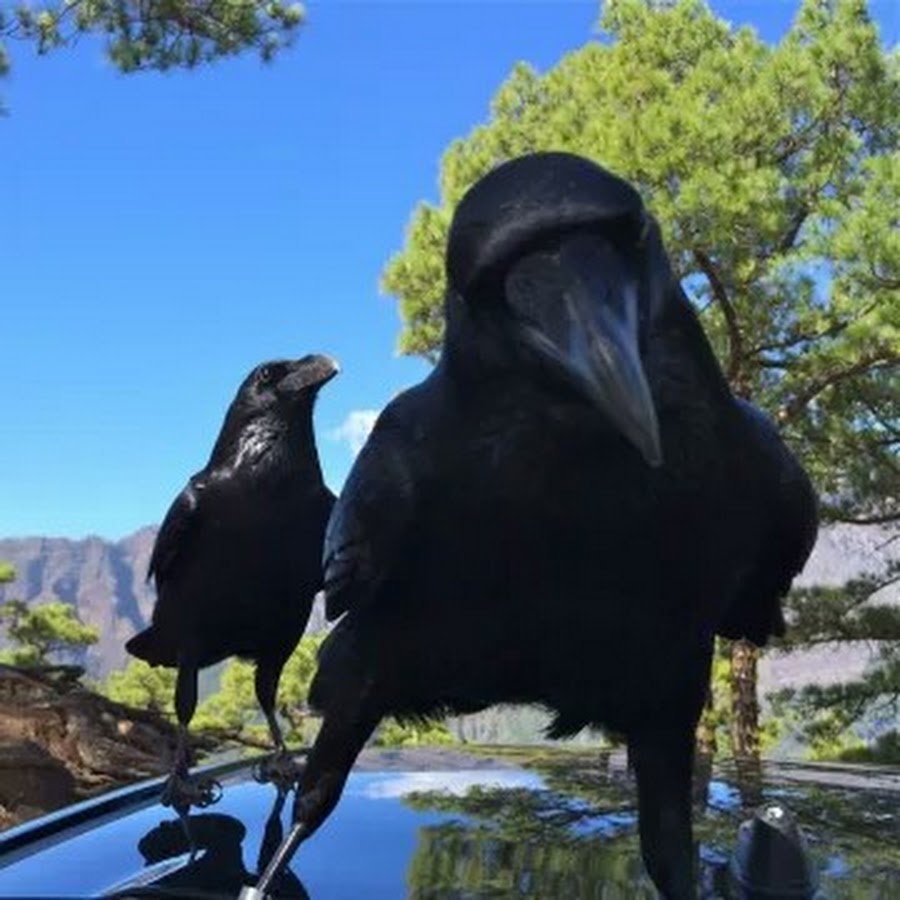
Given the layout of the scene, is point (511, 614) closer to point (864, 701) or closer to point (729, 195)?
point (729, 195)

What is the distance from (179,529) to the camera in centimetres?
359

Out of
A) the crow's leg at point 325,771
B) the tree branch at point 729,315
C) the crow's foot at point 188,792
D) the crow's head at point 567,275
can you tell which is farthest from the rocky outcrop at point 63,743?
the tree branch at point 729,315

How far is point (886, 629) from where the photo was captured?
1315 centimetres

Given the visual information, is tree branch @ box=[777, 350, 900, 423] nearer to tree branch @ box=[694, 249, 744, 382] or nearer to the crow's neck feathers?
tree branch @ box=[694, 249, 744, 382]

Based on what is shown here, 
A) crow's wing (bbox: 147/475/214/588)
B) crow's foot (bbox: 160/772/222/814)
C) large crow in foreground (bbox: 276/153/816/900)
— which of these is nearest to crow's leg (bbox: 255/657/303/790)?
crow's foot (bbox: 160/772/222/814)

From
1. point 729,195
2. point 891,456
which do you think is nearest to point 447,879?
point 729,195

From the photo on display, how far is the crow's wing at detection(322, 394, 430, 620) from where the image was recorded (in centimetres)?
152

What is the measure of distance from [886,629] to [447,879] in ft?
39.9

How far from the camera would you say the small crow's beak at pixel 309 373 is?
3.58 meters

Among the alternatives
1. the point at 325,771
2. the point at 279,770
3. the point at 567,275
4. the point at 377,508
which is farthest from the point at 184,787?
the point at 567,275

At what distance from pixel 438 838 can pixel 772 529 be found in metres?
0.74

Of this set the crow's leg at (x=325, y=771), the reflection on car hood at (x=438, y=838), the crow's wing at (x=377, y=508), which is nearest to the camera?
the crow's wing at (x=377, y=508)

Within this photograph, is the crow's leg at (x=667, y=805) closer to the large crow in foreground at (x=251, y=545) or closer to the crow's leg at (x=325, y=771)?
the crow's leg at (x=325, y=771)

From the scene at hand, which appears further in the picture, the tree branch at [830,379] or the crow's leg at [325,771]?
the tree branch at [830,379]
